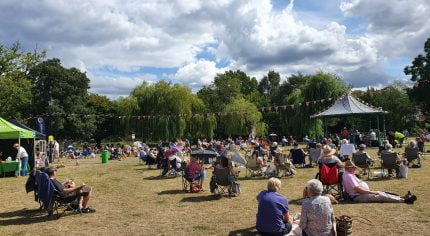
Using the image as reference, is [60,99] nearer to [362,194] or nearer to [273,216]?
[362,194]

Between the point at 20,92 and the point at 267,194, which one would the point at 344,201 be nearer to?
the point at 267,194

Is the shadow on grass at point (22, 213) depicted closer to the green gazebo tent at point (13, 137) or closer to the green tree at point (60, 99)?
the green gazebo tent at point (13, 137)

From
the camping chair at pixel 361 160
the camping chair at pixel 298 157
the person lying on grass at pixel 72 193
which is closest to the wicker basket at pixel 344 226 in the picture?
the person lying on grass at pixel 72 193

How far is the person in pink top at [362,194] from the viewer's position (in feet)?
28.1

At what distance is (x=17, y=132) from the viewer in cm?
1722

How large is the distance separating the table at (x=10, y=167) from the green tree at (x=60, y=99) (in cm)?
2347

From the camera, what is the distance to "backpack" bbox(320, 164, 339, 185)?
9156 millimetres

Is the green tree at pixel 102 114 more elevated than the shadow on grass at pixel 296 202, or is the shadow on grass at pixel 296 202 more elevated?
the green tree at pixel 102 114

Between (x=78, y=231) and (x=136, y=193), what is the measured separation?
4047 mm

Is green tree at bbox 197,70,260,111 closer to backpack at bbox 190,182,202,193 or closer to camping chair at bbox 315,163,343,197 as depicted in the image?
backpack at bbox 190,182,202,193

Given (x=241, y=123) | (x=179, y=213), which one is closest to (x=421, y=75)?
(x=241, y=123)

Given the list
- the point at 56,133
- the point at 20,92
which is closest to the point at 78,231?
the point at 20,92

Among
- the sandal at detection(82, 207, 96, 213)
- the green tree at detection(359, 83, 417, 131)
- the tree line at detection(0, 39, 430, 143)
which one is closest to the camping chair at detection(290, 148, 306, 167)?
the sandal at detection(82, 207, 96, 213)

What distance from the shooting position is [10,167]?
16750mm
